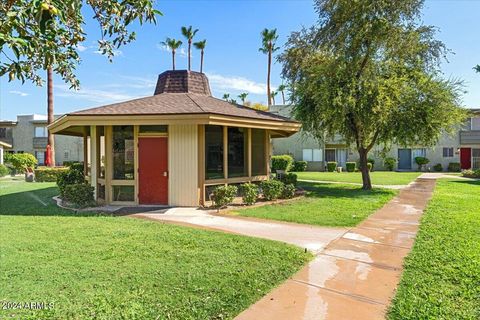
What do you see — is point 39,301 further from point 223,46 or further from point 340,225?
point 223,46

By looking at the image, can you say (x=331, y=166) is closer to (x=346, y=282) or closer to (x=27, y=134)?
(x=346, y=282)

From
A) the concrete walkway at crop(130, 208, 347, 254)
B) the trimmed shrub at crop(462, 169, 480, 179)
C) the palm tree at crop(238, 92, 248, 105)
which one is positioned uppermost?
the palm tree at crop(238, 92, 248, 105)

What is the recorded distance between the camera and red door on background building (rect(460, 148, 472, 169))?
3294 cm

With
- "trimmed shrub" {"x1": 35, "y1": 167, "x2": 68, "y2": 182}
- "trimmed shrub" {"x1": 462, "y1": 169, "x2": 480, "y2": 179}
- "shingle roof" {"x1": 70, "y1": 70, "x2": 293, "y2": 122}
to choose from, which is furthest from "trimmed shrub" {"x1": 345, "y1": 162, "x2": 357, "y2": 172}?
"trimmed shrub" {"x1": 35, "y1": 167, "x2": 68, "y2": 182}

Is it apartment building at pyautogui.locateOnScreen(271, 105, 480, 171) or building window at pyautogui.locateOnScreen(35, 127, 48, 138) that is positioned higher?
building window at pyautogui.locateOnScreen(35, 127, 48, 138)

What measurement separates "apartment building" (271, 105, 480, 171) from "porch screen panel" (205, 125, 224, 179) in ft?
71.2

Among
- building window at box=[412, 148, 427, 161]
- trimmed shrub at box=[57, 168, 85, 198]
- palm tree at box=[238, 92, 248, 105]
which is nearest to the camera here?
trimmed shrub at box=[57, 168, 85, 198]

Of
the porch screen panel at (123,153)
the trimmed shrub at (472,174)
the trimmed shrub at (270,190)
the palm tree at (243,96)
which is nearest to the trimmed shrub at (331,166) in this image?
the trimmed shrub at (472,174)

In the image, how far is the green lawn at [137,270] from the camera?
3.69 m

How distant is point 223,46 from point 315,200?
916 cm

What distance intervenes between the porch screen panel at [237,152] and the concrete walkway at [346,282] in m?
5.34

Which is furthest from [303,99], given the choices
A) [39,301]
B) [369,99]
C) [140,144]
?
[39,301]

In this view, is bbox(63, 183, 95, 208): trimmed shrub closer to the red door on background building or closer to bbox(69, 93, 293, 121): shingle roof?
bbox(69, 93, 293, 121): shingle roof

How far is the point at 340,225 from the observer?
314 inches
